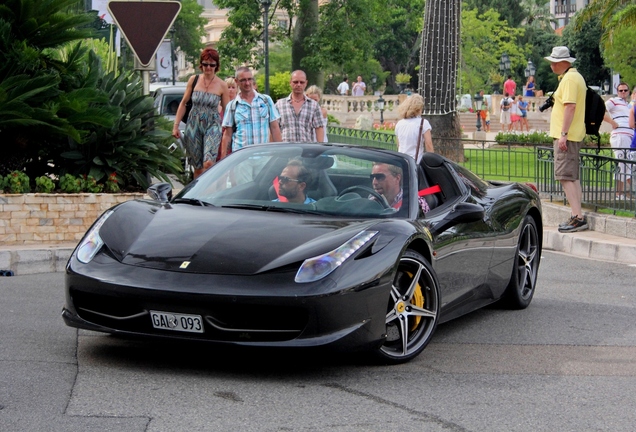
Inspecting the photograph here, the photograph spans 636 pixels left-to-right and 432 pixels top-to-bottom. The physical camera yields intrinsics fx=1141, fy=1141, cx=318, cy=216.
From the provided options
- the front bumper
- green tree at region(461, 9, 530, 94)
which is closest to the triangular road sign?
the front bumper

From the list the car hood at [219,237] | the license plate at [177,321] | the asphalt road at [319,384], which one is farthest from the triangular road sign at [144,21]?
the license plate at [177,321]

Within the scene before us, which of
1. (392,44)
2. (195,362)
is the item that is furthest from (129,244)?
(392,44)

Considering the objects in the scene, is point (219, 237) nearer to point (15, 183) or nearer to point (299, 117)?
point (15, 183)

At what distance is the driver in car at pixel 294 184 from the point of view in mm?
6984

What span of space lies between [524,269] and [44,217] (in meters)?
5.04

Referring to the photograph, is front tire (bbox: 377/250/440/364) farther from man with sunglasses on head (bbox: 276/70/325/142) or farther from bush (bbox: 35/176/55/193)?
bush (bbox: 35/176/55/193)

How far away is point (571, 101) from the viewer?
40.8ft

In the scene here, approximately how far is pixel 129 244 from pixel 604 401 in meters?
2.66

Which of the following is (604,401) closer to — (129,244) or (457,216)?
(457,216)

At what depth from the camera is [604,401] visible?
5723 millimetres

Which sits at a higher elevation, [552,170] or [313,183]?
[313,183]

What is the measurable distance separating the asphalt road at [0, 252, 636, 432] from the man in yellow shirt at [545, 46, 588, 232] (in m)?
4.95

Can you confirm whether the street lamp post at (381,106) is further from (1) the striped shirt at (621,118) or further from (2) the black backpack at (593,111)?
(2) the black backpack at (593,111)

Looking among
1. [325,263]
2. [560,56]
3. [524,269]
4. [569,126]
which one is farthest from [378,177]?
[560,56]
